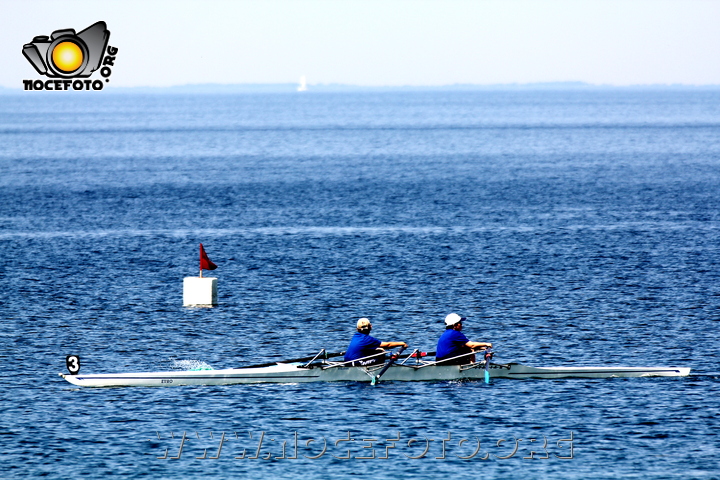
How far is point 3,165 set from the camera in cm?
12775

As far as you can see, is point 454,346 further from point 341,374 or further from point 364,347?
point 341,374

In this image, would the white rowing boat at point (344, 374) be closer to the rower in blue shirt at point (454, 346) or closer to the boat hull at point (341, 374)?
the boat hull at point (341, 374)

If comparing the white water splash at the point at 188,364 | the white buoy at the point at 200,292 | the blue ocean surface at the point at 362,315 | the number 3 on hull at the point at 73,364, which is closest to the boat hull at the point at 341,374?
the number 3 on hull at the point at 73,364

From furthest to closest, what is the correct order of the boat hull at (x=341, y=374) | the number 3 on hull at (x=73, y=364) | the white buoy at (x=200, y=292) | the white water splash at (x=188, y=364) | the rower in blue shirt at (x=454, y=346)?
the white buoy at (x=200, y=292), the white water splash at (x=188, y=364), the rower in blue shirt at (x=454, y=346), the boat hull at (x=341, y=374), the number 3 on hull at (x=73, y=364)

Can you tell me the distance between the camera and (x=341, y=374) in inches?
1186

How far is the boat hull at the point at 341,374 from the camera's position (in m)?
29.6

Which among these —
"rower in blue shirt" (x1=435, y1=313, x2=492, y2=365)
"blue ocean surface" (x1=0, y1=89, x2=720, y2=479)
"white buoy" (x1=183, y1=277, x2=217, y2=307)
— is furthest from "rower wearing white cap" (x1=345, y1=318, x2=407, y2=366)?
"white buoy" (x1=183, y1=277, x2=217, y2=307)

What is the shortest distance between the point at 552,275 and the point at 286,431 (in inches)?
1017

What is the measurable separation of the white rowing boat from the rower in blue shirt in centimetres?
21

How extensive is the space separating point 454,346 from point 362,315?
10753mm

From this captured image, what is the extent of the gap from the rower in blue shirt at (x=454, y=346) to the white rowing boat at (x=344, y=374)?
205 millimetres

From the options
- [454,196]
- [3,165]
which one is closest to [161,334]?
[454,196]

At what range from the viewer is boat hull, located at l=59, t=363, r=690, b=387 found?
29562 millimetres

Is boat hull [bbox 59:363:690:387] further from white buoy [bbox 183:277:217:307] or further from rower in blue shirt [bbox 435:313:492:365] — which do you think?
white buoy [bbox 183:277:217:307]
